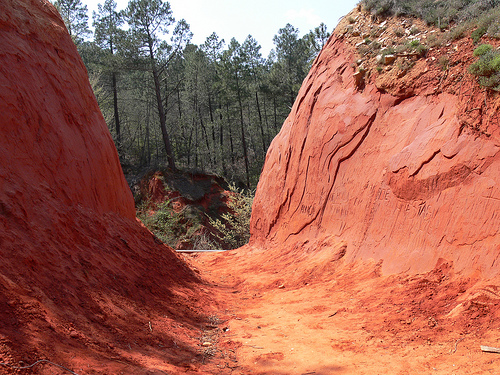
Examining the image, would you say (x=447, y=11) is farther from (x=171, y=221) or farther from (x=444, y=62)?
(x=171, y=221)

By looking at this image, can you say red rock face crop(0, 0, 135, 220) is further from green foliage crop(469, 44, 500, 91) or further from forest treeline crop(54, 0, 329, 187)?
forest treeline crop(54, 0, 329, 187)

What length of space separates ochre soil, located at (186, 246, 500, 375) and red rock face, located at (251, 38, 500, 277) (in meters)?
0.46

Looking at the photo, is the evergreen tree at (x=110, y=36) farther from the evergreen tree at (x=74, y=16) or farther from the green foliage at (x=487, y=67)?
the green foliage at (x=487, y=67)

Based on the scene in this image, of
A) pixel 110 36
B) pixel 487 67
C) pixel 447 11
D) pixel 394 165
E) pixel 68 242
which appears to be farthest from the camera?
pixel 110 36

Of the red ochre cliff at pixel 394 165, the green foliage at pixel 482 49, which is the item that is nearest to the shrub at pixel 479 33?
the red ochre cliff at pixel 394 165

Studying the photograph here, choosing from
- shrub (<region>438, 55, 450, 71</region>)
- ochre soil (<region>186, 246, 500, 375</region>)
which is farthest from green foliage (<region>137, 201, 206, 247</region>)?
shrub (<region>438, 55, 450, 71</region>)

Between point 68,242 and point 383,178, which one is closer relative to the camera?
point 68,242

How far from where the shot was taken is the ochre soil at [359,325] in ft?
12.6

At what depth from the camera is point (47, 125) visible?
6.51 metres

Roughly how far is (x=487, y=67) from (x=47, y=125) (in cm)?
732

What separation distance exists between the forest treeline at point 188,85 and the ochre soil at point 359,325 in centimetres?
1898

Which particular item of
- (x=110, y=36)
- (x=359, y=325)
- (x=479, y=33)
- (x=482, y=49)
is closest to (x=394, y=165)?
(x=482, y=49)

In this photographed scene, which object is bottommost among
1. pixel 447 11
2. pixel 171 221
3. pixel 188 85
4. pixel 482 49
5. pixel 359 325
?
pixel 359 325

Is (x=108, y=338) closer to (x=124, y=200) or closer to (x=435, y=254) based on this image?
(x=435, y=254)
